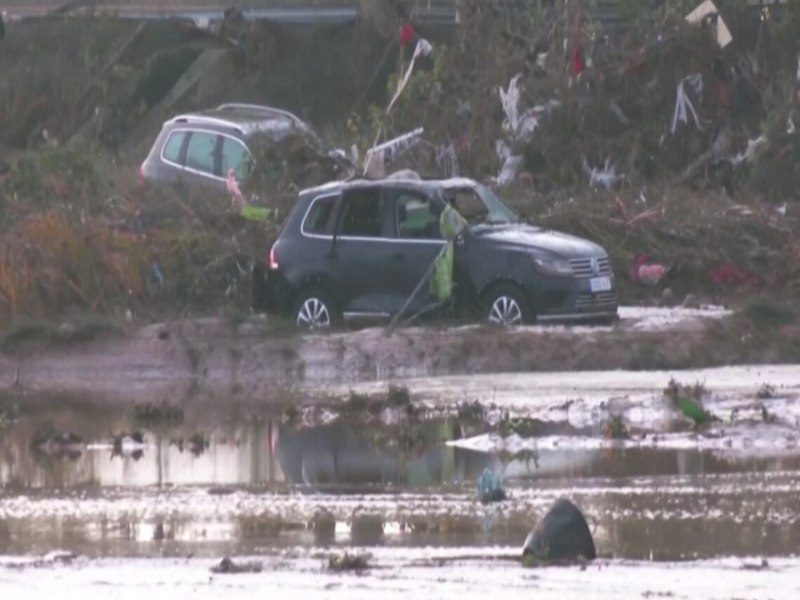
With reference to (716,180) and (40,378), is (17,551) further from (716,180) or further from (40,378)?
(716,180)

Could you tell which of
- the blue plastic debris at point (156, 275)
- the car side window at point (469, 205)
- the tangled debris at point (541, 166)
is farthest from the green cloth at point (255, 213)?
the car side window at point (469, 205)

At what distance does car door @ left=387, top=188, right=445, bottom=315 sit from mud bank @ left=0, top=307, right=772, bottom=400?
50cm

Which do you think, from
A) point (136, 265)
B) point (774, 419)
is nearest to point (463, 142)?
point (136, 265)

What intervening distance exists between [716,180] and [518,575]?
1841 centimetres

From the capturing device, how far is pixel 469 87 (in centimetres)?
2895

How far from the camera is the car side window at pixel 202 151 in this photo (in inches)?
1033

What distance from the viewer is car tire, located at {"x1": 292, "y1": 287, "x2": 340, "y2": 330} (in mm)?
20469

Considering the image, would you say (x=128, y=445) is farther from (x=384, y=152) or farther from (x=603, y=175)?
(x=603, y=175)

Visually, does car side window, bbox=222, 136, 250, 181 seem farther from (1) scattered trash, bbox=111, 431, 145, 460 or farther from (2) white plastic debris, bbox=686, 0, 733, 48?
(1) scattered trash, bbox=111, 431, 145, 460

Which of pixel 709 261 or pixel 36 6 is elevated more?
pixel 36 6

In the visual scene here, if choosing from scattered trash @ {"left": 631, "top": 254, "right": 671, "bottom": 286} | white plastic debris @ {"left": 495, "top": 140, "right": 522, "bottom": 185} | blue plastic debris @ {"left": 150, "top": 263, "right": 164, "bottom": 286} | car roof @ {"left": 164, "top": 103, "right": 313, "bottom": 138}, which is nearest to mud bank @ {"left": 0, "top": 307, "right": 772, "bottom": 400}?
blue plastic debris @ {"left": 150, "top": 263, "right": 164, "bottom": 286}

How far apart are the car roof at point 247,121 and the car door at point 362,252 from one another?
5.91 m

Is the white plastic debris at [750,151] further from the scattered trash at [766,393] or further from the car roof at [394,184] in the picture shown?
the scattered trash at [766,393]

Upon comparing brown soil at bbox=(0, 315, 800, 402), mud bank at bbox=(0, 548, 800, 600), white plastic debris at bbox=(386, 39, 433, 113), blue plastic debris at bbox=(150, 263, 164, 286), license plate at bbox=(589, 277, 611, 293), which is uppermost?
white plastic debris at bbox=(386, 39, 433, 113)
